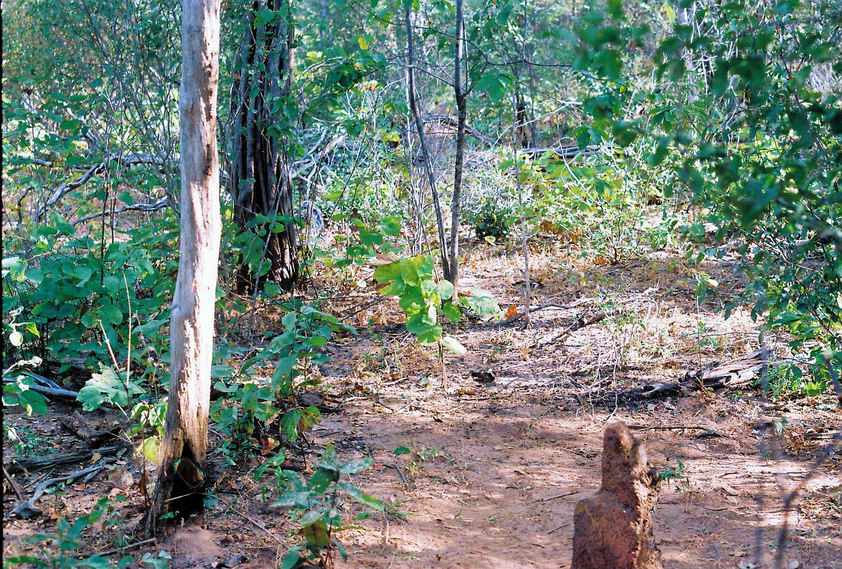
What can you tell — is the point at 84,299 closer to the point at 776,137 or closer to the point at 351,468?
the point at 351,468

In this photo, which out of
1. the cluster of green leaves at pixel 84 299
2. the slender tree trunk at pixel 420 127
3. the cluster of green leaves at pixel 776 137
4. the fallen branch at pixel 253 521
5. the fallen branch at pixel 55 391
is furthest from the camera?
the slender tree trunk at pixel 420 127

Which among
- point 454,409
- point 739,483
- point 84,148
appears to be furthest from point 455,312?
point 84,148

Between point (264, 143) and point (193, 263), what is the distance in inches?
158

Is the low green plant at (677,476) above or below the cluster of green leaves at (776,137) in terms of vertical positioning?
below

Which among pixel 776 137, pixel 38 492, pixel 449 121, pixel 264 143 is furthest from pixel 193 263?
pixel 449 121

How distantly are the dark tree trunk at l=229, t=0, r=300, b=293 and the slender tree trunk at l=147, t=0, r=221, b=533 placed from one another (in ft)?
7.72

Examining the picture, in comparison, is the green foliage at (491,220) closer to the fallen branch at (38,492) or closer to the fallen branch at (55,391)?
the fallen branch at (55,391)

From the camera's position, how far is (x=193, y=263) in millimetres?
3086

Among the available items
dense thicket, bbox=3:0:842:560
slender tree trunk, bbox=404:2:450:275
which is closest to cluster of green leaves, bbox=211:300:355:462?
dense thicket, bbox=3:0:842:560

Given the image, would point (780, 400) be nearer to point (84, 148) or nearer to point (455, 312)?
point (455, 312)

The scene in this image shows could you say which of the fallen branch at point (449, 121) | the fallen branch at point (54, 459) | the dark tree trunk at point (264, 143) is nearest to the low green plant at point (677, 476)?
the fallen branch at point (54, 459)

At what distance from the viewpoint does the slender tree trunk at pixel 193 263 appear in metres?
3.01

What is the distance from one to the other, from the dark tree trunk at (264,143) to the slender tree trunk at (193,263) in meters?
2.35

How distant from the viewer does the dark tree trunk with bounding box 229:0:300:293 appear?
5.74 meters
